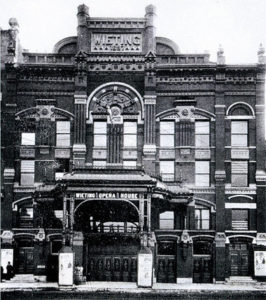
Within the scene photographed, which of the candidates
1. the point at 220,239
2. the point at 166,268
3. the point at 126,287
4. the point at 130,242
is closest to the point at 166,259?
the point at 166,268

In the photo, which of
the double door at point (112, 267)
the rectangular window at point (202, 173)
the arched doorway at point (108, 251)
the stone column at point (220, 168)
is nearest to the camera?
the arched doorway at point (108, 251)

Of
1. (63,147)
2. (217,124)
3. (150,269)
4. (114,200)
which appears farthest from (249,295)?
(63,147)

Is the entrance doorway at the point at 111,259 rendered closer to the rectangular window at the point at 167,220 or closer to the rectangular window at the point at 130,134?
the rectangular window at the point at 167,220

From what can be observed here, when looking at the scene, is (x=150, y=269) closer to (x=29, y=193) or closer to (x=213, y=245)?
(x=213, y=245)

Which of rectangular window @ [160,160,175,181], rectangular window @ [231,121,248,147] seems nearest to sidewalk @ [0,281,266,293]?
rectangular window @ [160,160,175,181]

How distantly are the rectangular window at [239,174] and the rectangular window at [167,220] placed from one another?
176 inches

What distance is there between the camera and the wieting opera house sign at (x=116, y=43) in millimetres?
Result: 34875

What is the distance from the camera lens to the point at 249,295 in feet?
88.8

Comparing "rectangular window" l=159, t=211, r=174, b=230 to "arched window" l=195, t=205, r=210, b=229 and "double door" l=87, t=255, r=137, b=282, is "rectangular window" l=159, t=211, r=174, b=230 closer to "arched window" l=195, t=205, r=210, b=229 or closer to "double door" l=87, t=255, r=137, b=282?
"arched window" l=195, t=205, r=210, b=229

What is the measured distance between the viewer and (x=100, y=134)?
34.5m

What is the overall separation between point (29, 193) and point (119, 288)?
9.19m

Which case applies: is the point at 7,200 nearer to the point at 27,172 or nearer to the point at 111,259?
the point at 27,172

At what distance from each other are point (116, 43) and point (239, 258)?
15.8 metres

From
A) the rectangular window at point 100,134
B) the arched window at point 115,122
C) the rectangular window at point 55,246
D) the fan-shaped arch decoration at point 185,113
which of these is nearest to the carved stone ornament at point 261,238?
the fan-shaped arch decoration at point 185,113
